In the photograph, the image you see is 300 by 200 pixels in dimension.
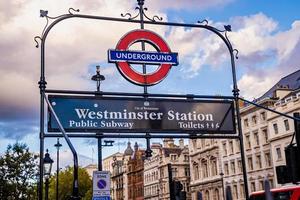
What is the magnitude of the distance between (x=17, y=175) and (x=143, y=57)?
29.1 metres

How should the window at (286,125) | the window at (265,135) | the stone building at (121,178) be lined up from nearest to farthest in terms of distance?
the window at (286,125)
the window at (265,135)
the stone building at (121,178)

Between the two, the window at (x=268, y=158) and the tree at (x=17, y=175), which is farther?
the window at (x=268, y=158)

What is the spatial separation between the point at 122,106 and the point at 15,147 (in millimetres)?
30110

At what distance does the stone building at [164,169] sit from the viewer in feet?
309

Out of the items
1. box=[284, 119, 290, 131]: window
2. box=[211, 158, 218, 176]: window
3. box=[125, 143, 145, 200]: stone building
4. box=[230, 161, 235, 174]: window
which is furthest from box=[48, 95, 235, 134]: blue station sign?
box=[125, 143, 145, 200]: stone building

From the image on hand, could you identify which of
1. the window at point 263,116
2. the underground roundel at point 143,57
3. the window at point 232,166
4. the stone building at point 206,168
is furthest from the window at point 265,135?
the underground roundel at point 143,57

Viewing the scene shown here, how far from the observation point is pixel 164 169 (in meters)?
97.2

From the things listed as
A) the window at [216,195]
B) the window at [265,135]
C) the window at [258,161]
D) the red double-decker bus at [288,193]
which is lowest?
the red double-decker bus at [288,193]

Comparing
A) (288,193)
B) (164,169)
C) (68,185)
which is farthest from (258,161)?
(288,193)

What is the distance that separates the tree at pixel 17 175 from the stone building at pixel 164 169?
5454 centimetres

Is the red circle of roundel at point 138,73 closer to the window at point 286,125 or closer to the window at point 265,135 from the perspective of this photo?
the window at point 286,125

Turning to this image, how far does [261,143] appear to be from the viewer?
64188 mm

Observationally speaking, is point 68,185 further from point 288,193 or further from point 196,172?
point 288,193

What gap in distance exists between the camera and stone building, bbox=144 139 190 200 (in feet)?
309
